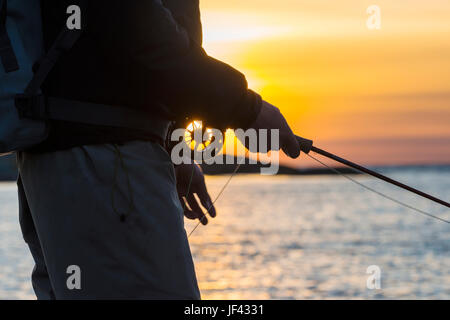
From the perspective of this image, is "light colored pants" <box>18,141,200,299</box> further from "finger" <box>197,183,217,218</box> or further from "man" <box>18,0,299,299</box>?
"finger" <box>197,183,217,218</box>

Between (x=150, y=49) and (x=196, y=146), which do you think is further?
(x=196, y=146)

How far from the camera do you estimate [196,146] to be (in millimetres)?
2332

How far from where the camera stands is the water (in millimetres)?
16078

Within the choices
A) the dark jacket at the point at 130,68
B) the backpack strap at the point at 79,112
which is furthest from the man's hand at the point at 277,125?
the backpack strap at the point at 79,112

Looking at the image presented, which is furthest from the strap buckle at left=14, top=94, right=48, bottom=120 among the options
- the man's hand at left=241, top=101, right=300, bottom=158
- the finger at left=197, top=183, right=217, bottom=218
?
the finger at left=197, top=183, right=217, bottom=218

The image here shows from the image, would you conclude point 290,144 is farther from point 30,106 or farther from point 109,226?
point 30,106

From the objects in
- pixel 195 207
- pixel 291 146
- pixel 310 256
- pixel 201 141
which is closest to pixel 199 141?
pixel 201 141

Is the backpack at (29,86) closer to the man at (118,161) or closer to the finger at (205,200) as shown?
the man at (118,161)

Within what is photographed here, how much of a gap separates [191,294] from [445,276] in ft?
60.0

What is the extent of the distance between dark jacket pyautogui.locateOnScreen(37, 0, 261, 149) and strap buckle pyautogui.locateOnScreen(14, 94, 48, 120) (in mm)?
51

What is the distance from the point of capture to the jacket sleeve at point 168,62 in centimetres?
181

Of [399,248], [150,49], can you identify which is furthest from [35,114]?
[399,248]

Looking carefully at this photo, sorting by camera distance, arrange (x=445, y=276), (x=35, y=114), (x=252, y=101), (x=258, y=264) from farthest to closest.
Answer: (x=258, y=264), (x=445, y=276), (x=252, y=101), (x=35, y=114)
